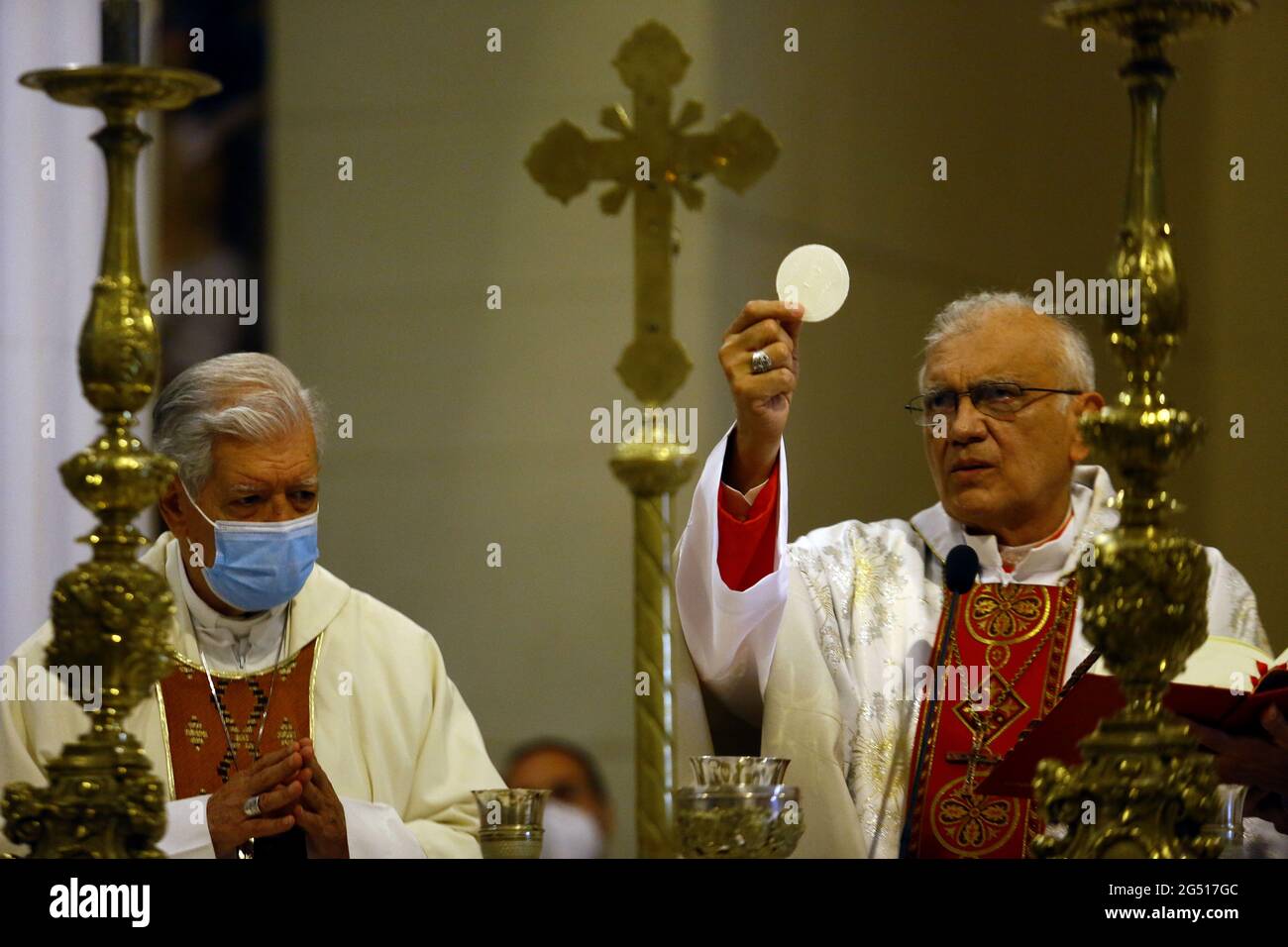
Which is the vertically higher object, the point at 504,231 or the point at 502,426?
the point at 504,231

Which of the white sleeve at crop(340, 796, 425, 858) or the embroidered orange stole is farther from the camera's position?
the embroidered orange stole

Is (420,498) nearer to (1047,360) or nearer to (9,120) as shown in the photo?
(9,120)

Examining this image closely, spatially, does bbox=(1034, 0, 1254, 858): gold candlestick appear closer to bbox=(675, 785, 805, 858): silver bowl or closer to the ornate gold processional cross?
bbox=(675, 785, 805, 858): silver bowl

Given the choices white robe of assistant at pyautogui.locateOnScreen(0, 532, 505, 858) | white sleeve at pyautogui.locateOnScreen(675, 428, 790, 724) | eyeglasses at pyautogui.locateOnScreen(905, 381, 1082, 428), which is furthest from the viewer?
eyeglasses at pyautogui.locateOnScreen(905, 381, 1082, 428)

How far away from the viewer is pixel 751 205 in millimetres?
5938

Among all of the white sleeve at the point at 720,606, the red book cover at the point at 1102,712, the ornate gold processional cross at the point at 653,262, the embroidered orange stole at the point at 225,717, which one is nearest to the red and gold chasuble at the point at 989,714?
the white sleeve at the point at 720,606

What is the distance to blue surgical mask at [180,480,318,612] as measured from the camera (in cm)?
382

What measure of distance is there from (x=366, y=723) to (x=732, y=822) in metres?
1.70

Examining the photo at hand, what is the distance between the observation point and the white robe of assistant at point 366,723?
3.71m

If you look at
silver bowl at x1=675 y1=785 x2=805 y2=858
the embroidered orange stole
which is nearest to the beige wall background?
the embroidered orange stole

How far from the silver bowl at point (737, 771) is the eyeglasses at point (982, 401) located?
1692mm

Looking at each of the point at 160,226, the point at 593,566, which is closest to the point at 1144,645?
the point at 593,566

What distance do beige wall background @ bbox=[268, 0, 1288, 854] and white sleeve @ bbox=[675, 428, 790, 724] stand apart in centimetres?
222
